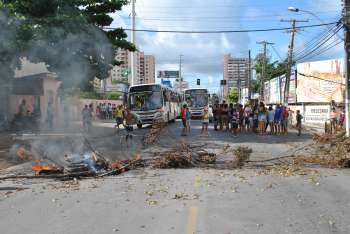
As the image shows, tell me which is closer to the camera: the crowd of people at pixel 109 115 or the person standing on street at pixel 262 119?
the crowd of people at pixel 109 115

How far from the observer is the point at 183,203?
24.0 feet

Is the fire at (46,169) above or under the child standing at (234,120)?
under

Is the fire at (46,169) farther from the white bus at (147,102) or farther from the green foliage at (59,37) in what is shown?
the white bus at (147,102)

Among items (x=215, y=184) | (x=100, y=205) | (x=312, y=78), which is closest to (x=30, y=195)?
(x=100, y=205)

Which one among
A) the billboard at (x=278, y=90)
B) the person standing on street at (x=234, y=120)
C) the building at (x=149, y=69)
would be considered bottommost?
the person standing on street at (x=234, y=120)

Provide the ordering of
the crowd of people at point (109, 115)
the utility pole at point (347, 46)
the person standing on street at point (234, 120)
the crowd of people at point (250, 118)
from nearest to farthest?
the crowd of people at point (109, 115)
the utility pole at point (347, 46)
the person standing on street at point (234, 120)
the crowd of people at point (250, 118)

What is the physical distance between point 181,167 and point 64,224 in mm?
5681

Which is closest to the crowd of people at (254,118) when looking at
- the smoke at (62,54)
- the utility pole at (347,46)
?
the utility pole at (347,46)

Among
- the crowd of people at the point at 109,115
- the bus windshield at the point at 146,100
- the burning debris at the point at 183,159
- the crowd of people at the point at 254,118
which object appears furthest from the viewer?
the bus windshield at the point at 146,100

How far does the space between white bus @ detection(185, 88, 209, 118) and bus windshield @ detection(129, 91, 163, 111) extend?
1373cm

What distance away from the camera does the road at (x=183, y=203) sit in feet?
19.4

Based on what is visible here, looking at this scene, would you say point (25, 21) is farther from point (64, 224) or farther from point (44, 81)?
point (44, 81)

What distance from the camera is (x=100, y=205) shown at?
7.29 meters

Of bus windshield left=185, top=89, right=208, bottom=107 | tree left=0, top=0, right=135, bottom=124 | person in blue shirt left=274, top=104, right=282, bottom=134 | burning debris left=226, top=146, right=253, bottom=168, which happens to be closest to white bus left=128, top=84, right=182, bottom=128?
tree left=0, top=0, right=135, bottom=124
